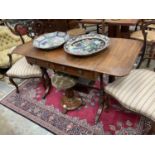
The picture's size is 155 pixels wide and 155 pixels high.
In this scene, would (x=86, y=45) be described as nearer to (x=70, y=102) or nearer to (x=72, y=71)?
(x=72, y=71)

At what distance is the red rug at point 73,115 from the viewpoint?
179cm

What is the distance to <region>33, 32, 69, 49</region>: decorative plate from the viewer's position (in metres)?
1.81

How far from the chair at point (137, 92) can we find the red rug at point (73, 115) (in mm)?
419

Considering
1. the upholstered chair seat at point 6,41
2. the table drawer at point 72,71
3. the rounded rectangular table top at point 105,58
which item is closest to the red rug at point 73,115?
the table drawer at point 72,71

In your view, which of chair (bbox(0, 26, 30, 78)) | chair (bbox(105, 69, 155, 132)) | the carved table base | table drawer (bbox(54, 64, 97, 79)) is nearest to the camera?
chair (bbox(105, 69, 155, 132))

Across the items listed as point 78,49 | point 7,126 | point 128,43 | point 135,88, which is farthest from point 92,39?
point 7,126

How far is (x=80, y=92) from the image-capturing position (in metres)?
2.30

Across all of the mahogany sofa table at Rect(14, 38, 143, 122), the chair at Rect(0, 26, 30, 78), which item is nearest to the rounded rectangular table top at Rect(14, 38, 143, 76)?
the mahogany sofa table at Rect(14, 38, 143, 122)

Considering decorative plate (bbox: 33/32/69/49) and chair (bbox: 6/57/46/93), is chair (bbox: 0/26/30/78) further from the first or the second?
decorative plate (bbox: 33/32/69/49)

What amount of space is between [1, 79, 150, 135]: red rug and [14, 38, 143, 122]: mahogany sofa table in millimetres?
144

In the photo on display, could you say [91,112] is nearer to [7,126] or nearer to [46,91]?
[46,91]

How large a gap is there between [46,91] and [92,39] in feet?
3.36

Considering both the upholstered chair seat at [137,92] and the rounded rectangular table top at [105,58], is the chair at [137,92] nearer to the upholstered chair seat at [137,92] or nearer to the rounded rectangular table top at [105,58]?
the upholstered chair seat at [137,92]

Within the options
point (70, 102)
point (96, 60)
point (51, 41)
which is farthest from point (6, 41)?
point (96, 60)
